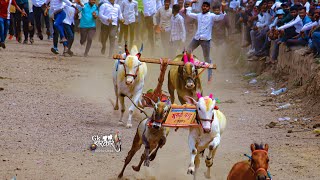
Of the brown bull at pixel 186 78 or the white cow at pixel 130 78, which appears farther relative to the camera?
the white cow at pixel 130 78

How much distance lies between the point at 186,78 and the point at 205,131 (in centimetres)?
427

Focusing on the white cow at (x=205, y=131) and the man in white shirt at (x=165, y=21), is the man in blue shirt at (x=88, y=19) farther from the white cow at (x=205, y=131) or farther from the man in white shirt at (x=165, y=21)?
the white cow at (x=205, y=131)

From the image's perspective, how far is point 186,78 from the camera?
1560 centimetres

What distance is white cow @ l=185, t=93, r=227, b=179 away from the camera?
11.4 metres

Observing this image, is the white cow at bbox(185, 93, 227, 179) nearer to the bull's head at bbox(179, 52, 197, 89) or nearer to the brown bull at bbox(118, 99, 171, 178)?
the brown bull at bbox(118, 99, 171, 178)

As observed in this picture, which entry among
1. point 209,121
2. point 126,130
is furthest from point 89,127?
point 209,121

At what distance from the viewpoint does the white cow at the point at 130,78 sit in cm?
1574

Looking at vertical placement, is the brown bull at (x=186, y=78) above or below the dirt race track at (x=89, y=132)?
above

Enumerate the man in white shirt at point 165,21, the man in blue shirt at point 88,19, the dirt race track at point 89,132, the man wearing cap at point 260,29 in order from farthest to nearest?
the man in blue shirt at point 88,19, the man in white shirt at point 165,21, the man wearing cap at point 260,29, the dirt race track at point 89,132

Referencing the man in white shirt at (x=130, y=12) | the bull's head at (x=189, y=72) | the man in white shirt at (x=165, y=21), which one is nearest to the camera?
the bull's head at (x=189, y=72)

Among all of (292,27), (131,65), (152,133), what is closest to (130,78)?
(131,65)

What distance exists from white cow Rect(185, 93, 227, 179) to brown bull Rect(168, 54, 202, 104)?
3446 mm

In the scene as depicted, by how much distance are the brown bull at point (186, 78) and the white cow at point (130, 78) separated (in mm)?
590

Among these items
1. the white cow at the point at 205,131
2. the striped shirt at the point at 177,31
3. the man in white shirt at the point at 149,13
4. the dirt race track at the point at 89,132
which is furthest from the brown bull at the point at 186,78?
the man in white shirt at the point at 149,13
